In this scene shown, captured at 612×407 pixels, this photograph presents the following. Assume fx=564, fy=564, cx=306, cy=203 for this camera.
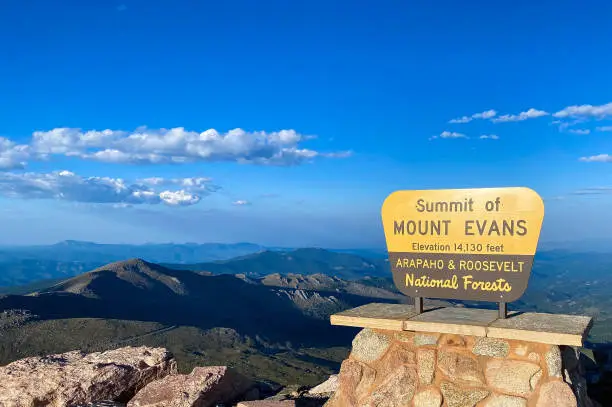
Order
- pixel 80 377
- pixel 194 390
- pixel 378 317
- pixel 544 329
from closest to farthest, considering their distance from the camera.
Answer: pixel 544 329 < pixel 378 317 < pixel 194 390 < pixel 80 377

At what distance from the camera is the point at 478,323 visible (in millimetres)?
10109

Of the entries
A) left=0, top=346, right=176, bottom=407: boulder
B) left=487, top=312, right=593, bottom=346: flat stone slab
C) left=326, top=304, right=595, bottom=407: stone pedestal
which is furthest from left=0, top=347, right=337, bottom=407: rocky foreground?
left=487, top=312, right=593, bottom=346: flat stone slab

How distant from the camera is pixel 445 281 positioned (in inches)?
433

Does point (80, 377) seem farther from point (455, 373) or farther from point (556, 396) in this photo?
point (556, 396)

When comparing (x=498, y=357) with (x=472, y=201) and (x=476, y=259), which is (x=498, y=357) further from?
(x=472, y=201)

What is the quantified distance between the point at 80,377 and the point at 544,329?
33.7 feet

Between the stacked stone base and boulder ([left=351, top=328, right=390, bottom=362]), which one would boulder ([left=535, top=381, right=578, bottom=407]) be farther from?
boulder ([left=351, top=328, right=390, bottom=362])

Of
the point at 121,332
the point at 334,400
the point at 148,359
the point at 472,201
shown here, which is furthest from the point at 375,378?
the point at 121,332

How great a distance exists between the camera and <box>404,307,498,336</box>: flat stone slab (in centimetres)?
1004

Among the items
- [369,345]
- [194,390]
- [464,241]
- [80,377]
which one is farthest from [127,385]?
[464,241]

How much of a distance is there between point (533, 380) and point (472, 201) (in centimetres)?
328

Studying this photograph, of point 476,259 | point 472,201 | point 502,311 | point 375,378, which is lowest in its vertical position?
point 375,378

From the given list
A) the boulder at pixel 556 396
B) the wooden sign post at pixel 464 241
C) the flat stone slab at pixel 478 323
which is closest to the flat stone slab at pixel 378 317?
the flat stone slab at pixel 478 323

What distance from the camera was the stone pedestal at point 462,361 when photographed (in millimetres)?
9469
